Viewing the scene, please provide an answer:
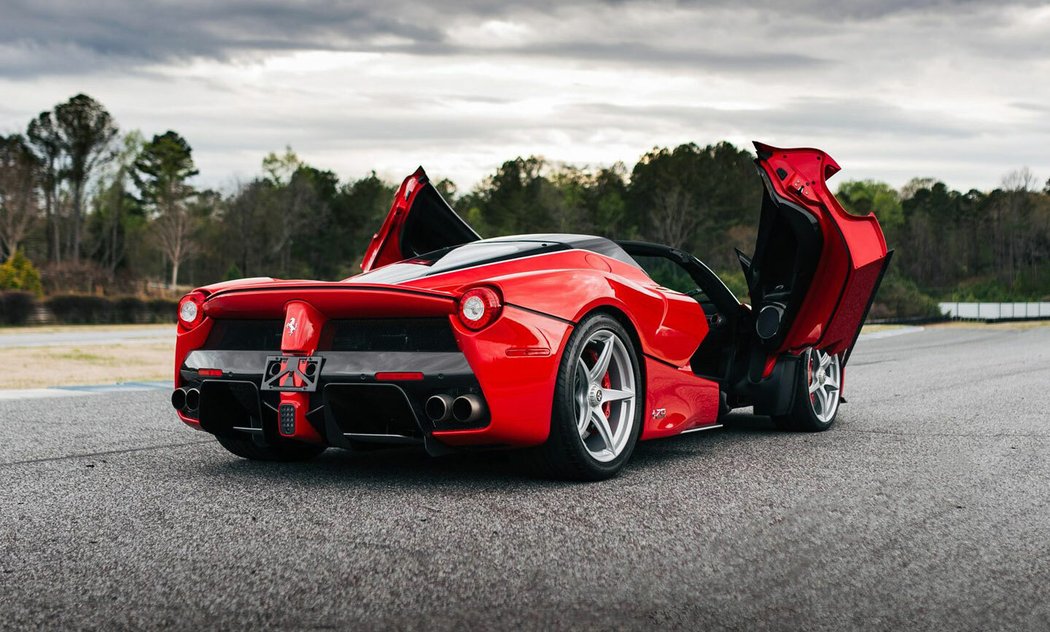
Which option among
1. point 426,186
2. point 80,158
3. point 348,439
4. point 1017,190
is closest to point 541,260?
point 348,439

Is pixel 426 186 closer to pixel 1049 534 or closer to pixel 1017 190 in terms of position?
pixel 1049 534

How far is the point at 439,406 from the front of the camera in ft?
14.6

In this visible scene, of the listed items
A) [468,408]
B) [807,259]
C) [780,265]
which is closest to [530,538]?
[468,408]

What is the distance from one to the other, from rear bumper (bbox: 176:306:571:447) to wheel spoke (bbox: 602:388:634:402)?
1.60 ft

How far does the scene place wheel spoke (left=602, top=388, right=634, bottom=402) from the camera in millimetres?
5086

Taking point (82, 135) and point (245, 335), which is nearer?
point (245, 335)

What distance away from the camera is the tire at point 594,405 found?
15.5 ft

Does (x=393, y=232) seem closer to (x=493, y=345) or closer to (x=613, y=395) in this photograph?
(x=613, y=395)

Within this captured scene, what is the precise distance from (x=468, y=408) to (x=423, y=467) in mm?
1116

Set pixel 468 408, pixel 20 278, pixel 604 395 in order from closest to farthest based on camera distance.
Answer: pixel 468 408 → pixel 604 395 → pixel 20 278

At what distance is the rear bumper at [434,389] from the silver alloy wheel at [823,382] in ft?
8.98

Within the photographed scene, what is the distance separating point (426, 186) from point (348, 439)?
90.3 inches

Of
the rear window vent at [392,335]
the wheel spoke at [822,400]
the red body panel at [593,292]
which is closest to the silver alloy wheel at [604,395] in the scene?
the red body panel at [593,292]

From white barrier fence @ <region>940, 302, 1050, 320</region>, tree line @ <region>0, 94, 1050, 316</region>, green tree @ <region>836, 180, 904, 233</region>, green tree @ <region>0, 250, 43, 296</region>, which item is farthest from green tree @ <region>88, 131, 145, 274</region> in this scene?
green tree @ <region>836, 180, 904, 233</region>
